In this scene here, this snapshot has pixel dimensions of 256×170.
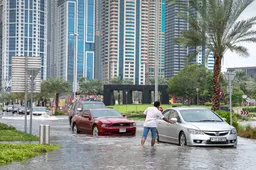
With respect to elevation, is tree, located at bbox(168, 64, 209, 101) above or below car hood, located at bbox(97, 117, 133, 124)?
above

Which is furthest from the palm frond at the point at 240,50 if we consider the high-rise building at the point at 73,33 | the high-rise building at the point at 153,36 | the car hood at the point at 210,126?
the high-rise building at the point at 73,33

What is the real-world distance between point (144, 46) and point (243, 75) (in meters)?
45.1

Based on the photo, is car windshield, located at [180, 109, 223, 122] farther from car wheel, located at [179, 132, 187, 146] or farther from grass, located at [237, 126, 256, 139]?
grass, located at [237, 126, 256, 139]

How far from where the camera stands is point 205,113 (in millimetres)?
17562

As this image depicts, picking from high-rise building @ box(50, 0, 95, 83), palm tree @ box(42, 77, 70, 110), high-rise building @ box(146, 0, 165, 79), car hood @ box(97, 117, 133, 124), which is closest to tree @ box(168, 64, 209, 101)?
high-rise building @ box(146, 0, 165, 79)

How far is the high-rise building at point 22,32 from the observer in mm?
187500

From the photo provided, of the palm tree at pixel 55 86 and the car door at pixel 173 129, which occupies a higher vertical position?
the palm tree at pixel 55 86

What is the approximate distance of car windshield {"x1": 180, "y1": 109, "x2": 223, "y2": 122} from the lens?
17031 millimetres

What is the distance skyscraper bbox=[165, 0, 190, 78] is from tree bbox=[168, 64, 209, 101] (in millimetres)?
3931

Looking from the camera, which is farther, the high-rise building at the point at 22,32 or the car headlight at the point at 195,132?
the high-rise building at the point at 22,32

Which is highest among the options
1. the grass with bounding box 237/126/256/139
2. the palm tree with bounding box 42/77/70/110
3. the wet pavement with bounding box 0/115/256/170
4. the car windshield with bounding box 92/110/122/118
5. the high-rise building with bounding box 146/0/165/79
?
the high-rise building with bounding box 146/0/165/79

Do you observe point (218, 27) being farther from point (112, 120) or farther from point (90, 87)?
point (90, 87)

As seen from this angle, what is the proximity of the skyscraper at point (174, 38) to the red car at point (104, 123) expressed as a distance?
11.6 meters

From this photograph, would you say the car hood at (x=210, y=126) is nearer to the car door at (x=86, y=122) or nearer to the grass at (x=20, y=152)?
the grass at (x=20, y=152)
